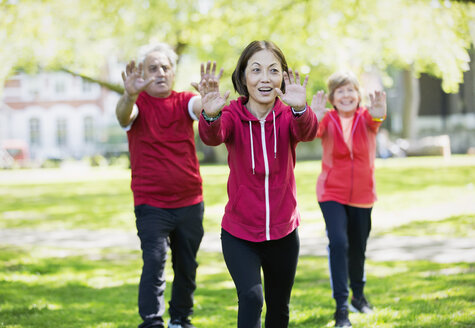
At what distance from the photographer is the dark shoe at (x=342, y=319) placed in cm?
469

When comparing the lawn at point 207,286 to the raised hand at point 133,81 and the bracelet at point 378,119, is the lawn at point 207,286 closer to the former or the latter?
the bracelet at point 378,119

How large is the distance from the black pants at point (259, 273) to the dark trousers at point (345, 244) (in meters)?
1.36

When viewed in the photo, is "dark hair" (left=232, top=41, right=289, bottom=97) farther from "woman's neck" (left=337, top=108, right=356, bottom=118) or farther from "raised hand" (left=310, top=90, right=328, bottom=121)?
"woman's neck" (left=337, top=108, right=356, bottom=118)

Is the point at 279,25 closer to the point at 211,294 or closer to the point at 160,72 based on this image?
the point at 211,294

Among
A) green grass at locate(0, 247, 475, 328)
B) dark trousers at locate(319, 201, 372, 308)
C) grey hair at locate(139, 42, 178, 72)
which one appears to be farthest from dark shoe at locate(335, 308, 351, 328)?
grey hair at locate(139, 42, 178, 72)

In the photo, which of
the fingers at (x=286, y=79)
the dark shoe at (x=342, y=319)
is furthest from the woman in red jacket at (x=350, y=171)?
the fingers at (x=286, y=79)

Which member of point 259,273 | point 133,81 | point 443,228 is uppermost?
point 133,81

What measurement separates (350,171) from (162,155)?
1637 millimetres

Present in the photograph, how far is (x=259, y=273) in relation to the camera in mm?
3398

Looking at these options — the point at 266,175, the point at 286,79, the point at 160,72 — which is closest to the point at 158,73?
the point at 160,72

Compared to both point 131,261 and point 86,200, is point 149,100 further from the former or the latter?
point 86,200

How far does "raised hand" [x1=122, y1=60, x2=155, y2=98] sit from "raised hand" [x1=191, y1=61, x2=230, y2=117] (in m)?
0.83

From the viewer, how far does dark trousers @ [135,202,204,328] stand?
4.30 meters

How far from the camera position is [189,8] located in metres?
14.9
